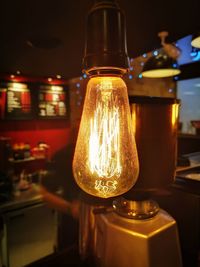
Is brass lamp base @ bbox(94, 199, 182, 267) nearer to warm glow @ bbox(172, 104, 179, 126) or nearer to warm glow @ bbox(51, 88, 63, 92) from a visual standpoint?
warm glow @ bbox(172, 104, 179, 126)

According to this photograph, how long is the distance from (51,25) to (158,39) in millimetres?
426

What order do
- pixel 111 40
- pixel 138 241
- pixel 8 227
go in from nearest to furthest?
pixel 111 40, pixel 138 241, pixel 8 227

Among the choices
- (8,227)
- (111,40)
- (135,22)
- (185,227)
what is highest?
(135,22)

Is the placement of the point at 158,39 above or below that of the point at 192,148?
above

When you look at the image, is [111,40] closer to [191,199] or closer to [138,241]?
[138,241]

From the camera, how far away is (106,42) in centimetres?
40

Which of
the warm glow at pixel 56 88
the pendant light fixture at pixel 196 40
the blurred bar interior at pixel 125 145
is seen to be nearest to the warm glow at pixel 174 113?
the blurred bar interior at pixel 125 145

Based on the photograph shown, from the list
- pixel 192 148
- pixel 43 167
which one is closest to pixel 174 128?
pixel 192 148

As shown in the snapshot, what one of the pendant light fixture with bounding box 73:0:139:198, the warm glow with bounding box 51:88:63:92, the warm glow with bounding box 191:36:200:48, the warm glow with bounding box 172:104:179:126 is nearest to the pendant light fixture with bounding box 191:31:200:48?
the warm glow with bounding box 191:36:200:48

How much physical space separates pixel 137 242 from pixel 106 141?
12.4 inches

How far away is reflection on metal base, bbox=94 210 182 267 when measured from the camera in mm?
577

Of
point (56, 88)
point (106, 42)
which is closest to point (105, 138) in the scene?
point (106, 42)

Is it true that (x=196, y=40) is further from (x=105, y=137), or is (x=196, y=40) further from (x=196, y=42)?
(x=105, y=137)

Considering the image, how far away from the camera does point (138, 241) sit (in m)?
0.58
